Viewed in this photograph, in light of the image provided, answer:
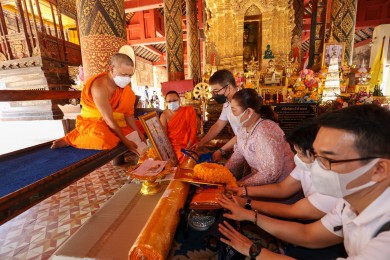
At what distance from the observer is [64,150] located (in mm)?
A: 2902

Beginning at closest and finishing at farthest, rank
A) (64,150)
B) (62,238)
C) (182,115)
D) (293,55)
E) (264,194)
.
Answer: (264,194), (62,238), (64,150), (182,115), (293,55)

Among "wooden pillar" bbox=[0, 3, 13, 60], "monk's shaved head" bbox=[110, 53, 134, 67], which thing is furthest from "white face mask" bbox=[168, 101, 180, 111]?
"wooden pillar" bbox=[0, 3, 13, 60]

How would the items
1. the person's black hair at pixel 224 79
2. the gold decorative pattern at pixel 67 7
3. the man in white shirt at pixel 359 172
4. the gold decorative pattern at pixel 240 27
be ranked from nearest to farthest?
the man in white shirt at pixel 359 172 < the person's black hair at pixel 224 79 < the gold decorative pattern at pixel 240 27 < the gold decorative pattern at pixel 67 7

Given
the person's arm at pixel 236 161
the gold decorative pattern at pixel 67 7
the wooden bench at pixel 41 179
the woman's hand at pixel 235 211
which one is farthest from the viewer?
the gold decorative pattern at pixel 67 7

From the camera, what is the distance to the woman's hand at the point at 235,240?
1.06 metres

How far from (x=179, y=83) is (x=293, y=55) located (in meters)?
5.83

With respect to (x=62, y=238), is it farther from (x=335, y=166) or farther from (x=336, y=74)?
(x=336, y=74)

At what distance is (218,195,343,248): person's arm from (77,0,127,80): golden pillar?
3.82m

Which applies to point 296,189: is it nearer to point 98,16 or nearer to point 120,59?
point 120,59

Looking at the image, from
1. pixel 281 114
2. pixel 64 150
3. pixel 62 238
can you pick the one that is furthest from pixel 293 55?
pixel 62 238

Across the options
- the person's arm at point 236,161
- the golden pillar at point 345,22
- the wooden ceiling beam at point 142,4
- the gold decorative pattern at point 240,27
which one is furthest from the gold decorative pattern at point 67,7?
the golden pillar at point 345,22

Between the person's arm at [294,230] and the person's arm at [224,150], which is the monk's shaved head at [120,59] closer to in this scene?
the person's arm at [224,150]

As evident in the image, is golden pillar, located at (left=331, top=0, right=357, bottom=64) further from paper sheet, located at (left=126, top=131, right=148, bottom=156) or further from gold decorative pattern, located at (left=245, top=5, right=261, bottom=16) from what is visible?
paper sheet, located at (left=126, top=131, right=148, bottom=156)

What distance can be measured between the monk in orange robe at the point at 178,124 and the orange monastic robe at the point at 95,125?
2.26 ft
